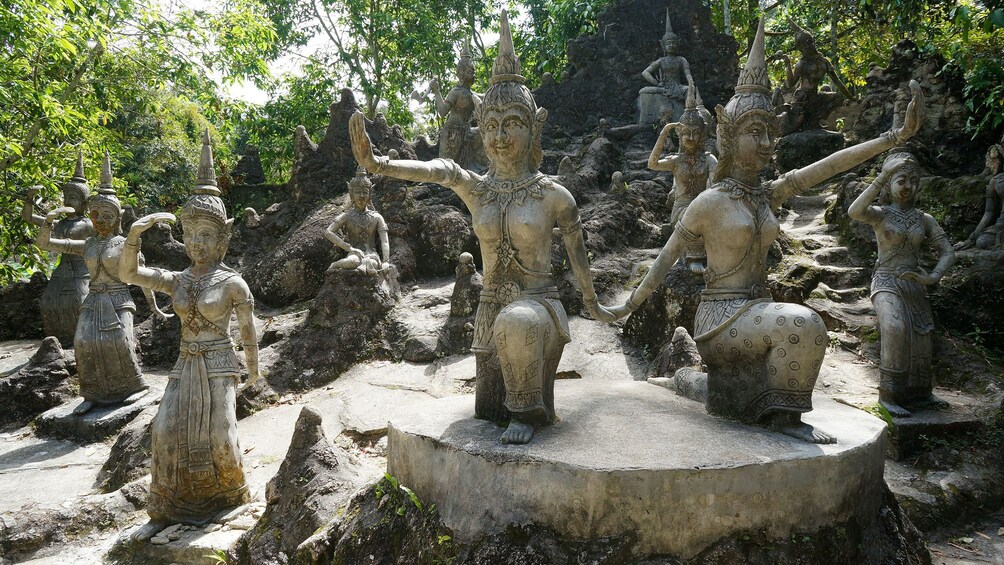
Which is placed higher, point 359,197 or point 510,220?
point 359,197

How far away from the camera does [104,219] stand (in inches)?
276

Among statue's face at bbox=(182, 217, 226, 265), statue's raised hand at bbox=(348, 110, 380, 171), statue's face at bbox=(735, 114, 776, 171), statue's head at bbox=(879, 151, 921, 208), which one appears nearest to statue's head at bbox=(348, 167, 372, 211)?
statue's face at bbox=(182, 217, 226, 265)

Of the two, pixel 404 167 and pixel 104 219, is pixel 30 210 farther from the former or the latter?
pixel 404 167

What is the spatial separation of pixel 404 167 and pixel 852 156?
2.43 meters

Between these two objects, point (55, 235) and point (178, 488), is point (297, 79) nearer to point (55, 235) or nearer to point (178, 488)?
point (55, 235)

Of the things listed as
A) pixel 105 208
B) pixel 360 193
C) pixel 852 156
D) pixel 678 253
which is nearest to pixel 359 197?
pixel 360 193

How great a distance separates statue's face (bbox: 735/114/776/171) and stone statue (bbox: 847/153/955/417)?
93.1 inches

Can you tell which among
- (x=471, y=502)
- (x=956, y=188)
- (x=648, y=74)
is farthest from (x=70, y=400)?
(x=648, y=74)

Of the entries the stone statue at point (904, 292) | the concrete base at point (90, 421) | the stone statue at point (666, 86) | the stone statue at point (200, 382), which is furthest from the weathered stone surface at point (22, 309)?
the stone statue at point (666, 86)

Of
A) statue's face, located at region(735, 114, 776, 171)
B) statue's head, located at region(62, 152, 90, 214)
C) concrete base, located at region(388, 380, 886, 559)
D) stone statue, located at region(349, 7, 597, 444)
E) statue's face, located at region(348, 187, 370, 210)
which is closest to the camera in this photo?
concrete base, located at region(388, 380, 886, 559)

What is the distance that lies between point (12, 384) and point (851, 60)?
20.5 metres

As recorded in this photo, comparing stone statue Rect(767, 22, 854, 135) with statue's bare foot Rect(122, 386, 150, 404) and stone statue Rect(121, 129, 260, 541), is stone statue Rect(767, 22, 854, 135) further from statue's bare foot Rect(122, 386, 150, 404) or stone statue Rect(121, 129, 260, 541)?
statue's bare foot Rect(122, 386, 150, 404)

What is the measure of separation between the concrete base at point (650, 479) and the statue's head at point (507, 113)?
1.54m

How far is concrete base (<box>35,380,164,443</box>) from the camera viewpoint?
7020mm
